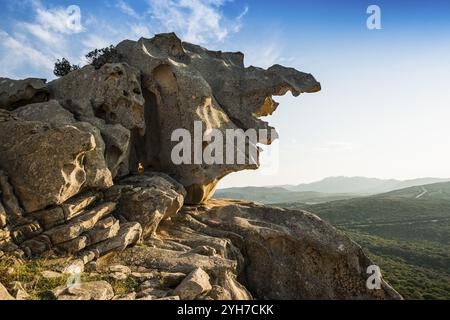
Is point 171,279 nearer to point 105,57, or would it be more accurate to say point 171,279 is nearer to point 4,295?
point 4,295

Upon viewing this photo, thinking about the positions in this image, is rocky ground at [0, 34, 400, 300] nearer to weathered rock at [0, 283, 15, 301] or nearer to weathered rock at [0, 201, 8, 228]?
weathered rock at [0, 201, 8, 228]

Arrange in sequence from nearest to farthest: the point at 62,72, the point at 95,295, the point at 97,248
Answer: the point at 95,295 → the point at 97,248 → the point at 62,72

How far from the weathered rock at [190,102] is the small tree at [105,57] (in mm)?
704

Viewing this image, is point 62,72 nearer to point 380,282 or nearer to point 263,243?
point 263,243

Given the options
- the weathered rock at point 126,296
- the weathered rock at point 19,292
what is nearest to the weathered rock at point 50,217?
the weathered rock at point 19,292

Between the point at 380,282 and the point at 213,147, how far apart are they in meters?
15.1

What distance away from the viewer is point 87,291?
12.6m

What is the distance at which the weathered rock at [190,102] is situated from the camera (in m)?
26.9

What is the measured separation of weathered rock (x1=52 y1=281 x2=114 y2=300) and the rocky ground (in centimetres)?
6

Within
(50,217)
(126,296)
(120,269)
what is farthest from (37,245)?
(126,296)

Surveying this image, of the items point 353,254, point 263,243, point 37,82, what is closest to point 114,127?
point 37,82

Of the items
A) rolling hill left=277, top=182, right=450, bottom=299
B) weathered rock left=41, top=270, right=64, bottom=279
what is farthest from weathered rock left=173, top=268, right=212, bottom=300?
rolling hill left=277, top=182, right=450, bottom=299

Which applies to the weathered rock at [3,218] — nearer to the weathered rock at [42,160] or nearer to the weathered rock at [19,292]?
the weathered rock at [42,160]

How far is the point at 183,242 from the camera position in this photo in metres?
20.7
